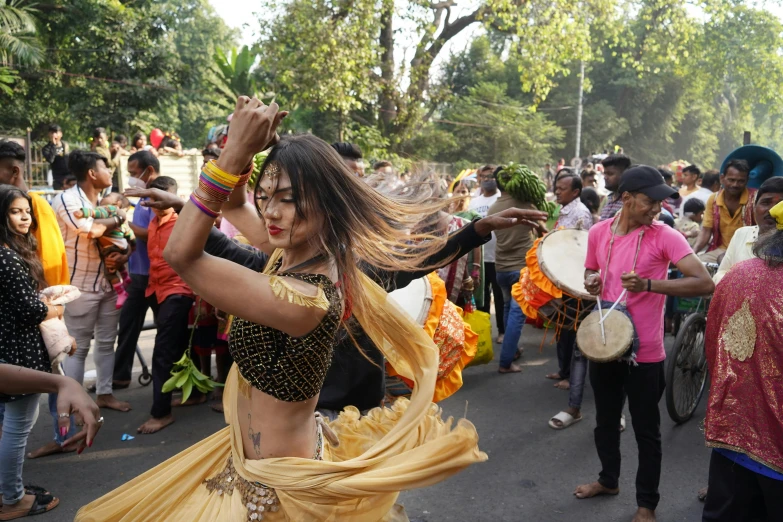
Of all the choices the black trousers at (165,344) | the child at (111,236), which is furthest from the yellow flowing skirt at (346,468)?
the child at (111,236)

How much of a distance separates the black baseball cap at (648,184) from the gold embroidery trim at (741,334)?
3.36ft

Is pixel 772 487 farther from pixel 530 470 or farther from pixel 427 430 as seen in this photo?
pixel 530 470

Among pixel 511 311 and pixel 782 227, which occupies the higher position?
pixel 782 227

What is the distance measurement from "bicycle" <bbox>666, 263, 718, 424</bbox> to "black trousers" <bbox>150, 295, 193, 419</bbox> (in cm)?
374

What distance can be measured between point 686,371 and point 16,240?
192 inches

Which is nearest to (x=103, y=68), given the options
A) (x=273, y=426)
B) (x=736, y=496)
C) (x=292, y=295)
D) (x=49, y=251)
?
(x=49, y=251)

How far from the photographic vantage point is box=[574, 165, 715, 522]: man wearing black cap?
3537 millimetres

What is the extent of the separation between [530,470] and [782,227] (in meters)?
2.55

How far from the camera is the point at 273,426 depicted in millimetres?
1995

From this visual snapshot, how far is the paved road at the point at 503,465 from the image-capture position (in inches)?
157

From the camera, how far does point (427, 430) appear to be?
2131mm

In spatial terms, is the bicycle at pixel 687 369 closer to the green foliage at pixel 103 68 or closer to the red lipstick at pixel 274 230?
the red lipstick at pixel 274 230

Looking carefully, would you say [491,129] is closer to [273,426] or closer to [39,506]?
[39,506]

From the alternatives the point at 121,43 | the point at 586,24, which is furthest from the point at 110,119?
the point at 586,24
